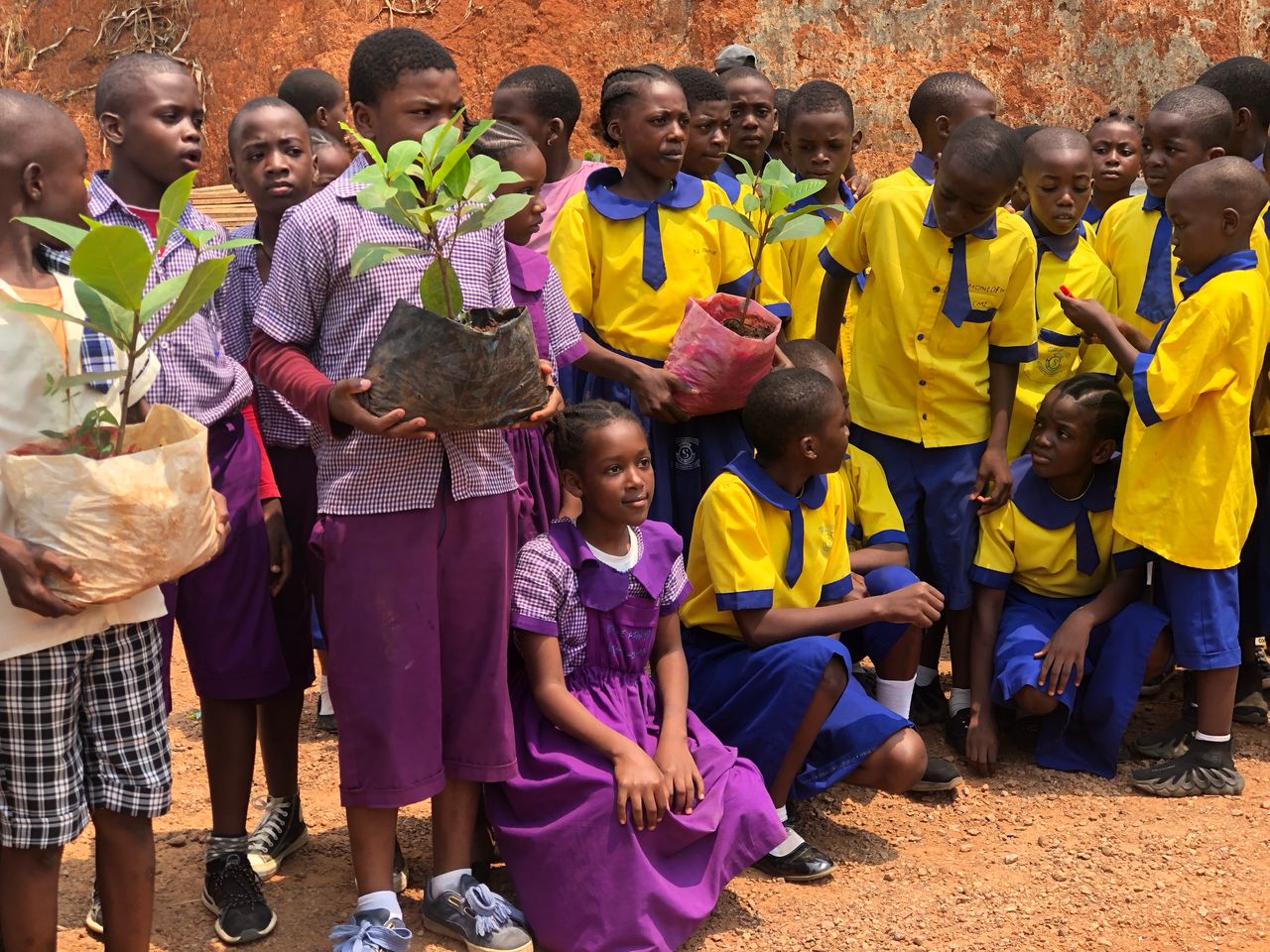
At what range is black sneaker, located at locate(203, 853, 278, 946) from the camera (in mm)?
3150

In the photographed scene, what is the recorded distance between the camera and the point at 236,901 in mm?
3201

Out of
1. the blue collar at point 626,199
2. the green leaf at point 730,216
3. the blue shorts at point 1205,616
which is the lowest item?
the blue shorts at point 1205,616

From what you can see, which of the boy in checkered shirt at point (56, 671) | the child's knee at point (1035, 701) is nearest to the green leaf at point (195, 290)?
the boy in checkered shirt at point (56, 671)

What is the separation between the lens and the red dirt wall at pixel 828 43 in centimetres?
1261

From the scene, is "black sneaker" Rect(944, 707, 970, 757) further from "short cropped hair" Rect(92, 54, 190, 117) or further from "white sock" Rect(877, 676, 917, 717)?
"short cropped hair" Rect(92, 54, 190, 117)

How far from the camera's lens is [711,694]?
3.71 metres

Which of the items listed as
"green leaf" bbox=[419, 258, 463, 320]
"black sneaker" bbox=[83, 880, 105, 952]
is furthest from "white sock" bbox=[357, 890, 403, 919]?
"green leaf" bbox=[419, 258, 463, 320]

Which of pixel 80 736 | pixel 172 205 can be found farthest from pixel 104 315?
pixel 80 736

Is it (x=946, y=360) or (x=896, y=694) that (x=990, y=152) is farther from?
(x=896, y=694)

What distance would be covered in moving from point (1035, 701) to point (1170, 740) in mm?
468

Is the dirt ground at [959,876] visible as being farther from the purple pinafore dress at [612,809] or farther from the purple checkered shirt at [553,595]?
the purple checkered shirt at [553,595]

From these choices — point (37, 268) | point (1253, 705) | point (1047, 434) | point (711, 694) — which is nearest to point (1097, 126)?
point (1047, 434)

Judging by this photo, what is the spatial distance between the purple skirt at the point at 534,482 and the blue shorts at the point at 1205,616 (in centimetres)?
191

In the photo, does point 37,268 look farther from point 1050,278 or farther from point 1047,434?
point 1050,278
